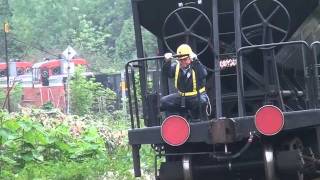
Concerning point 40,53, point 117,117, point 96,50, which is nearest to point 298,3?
point 117,117

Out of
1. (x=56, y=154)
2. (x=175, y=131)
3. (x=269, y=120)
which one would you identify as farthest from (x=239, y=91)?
(x=56, y=154)

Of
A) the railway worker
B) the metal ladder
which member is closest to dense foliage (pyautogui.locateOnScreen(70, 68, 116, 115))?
the metal ladder

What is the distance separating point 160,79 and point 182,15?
0.87 m

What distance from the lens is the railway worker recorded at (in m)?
6.90

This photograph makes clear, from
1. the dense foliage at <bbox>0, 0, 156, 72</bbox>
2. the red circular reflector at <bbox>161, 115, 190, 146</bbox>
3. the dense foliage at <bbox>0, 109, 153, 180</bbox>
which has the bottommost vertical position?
the dense foliage at <bbox>0, 109, 153, 180</bbox>

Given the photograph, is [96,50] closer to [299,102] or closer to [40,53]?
[40,53]

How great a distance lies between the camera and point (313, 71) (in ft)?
21.2

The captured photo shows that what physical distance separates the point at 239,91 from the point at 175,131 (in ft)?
→ 2.66

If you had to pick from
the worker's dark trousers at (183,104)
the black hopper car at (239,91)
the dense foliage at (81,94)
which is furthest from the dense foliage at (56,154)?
the dense foliage at (81,94)

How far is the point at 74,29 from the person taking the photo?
60.3 m

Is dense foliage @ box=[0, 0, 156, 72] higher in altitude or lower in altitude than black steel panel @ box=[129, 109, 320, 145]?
higher

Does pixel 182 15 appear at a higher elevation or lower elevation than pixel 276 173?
higher

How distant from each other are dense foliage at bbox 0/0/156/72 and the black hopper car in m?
40.8

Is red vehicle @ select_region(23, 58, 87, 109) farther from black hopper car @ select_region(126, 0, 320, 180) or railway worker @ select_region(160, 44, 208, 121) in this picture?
railway worker @ select_region(160, 44, 208, 121)
